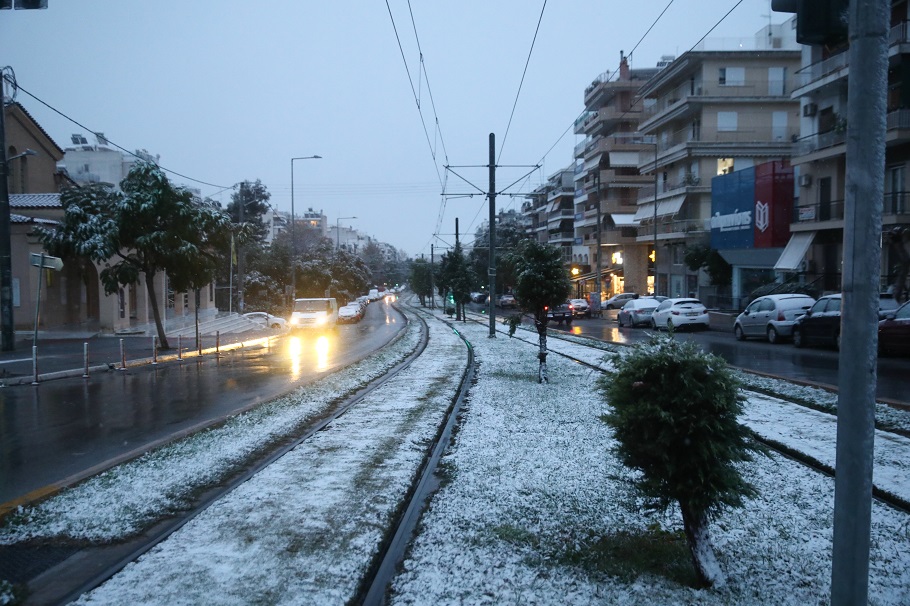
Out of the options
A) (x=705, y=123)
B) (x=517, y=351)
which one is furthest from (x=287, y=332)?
(x=705, y=123)

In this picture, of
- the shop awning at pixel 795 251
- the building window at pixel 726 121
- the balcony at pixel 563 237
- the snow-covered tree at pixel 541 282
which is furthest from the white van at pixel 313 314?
the balcony at pixel 563 237

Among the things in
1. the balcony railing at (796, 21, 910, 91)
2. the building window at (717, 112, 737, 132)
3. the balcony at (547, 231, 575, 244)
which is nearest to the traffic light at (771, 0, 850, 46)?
the balcony railing at (796, 21, 910, 91)

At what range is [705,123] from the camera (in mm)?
47156

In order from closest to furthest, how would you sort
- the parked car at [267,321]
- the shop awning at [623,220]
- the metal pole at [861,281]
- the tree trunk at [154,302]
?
the metal pole at [861,281], the tree trunk at [154,302], the parked car at [267,321], the shop awning at [623,220]

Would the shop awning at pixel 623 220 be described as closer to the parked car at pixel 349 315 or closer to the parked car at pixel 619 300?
the parked car at pixel 619 300

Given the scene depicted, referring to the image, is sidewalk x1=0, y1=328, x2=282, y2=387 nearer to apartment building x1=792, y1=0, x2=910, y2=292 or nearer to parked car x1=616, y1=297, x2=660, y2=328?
parked car x1=616, y1=297, x2=660, y2=328

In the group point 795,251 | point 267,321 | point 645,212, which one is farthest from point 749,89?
point 267,321

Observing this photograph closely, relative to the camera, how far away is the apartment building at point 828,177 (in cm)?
2739

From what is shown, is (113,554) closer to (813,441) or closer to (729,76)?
(813,441)

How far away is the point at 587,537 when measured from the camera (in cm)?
521

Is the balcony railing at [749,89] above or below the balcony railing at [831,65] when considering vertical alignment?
above

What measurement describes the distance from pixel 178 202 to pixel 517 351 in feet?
39.8

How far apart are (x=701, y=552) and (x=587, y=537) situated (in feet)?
3.47

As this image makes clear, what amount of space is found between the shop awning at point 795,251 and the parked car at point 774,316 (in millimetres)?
10659
